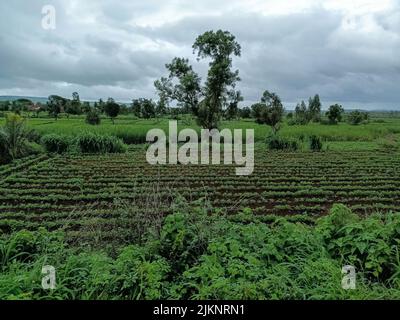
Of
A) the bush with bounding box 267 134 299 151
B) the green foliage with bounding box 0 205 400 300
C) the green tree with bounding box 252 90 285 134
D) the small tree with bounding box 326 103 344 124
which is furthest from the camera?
the small tree with bounding box 326 103 344 124

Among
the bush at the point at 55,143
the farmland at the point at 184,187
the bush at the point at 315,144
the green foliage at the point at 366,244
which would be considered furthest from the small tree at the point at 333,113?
the green foliage at the point at 366,244

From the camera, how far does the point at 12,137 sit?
500 inches

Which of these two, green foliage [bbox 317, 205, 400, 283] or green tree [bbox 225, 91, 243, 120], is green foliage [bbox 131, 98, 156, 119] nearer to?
green tree [bbox 225, 91, 243, 120]

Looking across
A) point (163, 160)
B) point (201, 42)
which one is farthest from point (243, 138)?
point (163, 160)

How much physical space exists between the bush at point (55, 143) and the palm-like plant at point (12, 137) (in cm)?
154

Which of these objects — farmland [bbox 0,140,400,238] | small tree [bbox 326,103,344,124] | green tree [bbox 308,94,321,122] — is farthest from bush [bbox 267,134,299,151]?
green tree [bbox 308,94,321,122]

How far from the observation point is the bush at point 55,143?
14.8 m

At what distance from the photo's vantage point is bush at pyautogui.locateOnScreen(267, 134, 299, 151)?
17578mm

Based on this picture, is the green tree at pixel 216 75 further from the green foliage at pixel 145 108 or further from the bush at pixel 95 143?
the green foliage at pixel 145 108

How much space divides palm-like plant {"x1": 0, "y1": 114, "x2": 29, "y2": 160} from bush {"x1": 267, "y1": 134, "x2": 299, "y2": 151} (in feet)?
37.8

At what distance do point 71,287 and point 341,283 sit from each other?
1.99 meters

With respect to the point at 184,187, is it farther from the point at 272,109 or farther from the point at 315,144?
the point at 272,109
